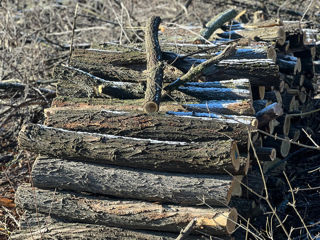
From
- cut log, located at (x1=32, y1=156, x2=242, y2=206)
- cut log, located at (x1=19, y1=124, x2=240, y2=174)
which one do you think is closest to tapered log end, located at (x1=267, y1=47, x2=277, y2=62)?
cut log, located at (x1=19, y1=124, x2=240, y2=174)

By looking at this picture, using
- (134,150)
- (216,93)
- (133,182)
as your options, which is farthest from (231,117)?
(133,182)

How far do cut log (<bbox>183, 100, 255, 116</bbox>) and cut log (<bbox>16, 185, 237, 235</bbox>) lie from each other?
90 cm

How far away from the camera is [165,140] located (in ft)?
14.3

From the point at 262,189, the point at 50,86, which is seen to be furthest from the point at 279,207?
the point at 50,86

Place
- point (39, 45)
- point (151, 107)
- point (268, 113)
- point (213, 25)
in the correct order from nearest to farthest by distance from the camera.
Result: point (151, 107) < point (268, 113) < point (213, 25) < point (39, 45)

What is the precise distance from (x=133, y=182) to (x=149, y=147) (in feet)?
1.06

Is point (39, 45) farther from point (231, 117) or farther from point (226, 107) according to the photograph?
point (231, 117)

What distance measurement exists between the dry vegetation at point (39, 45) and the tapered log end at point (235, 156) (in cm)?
93

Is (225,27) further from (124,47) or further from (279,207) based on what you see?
(279,207)

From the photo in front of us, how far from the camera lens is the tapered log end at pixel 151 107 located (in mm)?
4477

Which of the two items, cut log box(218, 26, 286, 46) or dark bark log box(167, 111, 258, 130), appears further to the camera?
cut log box(218, 26, 286, 46)

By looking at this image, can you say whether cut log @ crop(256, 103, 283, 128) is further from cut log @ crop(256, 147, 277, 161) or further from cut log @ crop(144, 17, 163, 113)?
cut log @ crop(144, 17, 163, 113)

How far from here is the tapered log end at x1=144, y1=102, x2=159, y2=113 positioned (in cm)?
448

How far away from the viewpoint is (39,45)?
7477 mm
